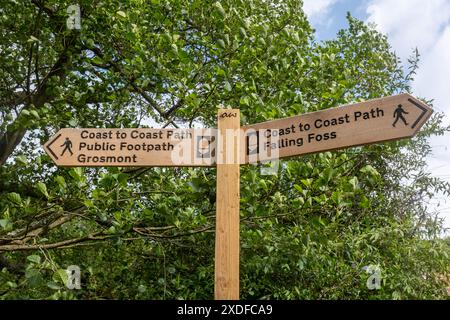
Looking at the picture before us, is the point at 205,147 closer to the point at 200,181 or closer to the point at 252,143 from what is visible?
the point at 252,143

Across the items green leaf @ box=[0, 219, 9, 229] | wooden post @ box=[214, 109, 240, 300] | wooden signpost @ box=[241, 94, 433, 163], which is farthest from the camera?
green leaf @ box=[0, 219, 9, 229]

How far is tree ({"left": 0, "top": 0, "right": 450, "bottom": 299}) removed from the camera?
404 centimetres

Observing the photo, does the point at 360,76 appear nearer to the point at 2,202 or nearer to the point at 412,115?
the point at 412,115

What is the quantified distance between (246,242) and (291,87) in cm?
204

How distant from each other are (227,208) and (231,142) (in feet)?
1.49

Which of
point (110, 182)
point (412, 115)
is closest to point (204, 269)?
point (110, 182)

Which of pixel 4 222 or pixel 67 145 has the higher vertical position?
pixel 67 145

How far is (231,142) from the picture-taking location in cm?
281

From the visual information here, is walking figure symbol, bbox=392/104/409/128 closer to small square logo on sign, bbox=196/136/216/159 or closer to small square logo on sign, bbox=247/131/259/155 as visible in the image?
small square logo on sign, bbox=247/131/259/155

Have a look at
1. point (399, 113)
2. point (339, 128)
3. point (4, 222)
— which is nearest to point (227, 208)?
point (339, 128)

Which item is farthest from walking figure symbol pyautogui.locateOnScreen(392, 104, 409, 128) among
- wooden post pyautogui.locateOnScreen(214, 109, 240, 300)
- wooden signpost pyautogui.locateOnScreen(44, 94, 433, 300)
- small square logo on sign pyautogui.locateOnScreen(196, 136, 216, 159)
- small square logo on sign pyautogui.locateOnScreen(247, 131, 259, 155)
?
small square logo on sign pyautogui.locateOnScreen(196, 136, 216, 159)

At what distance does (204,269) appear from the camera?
16.9ft

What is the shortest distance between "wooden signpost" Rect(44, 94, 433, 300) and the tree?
53 cm
